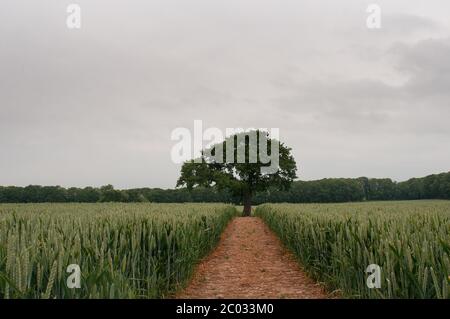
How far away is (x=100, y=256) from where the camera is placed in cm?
497

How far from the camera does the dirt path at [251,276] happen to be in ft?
26.6

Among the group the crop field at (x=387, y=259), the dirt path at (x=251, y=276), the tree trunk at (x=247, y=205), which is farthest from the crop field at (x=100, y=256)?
the tree trunk at (x=247, y=205)

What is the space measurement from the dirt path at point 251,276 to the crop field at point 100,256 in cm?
54

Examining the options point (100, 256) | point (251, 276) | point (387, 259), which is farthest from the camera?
point (251, 276)

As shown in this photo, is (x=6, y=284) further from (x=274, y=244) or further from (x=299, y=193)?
(x=299, y=193)

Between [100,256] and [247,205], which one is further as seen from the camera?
[247,205]

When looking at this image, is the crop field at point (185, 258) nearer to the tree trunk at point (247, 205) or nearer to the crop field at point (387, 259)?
the crop field at point (387, 259)

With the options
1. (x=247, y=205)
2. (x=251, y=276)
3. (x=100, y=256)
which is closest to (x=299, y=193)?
(x=247, y=205)

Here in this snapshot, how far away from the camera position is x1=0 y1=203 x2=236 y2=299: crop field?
3.62 meters

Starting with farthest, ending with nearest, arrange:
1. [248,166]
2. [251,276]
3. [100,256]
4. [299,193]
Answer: [299,193], [248,166], [251,276], [100,256]

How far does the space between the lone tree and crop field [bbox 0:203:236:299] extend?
29572 millimetres

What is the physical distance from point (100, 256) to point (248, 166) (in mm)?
39149

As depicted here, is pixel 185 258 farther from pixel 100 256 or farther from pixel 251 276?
pixel 100 256
